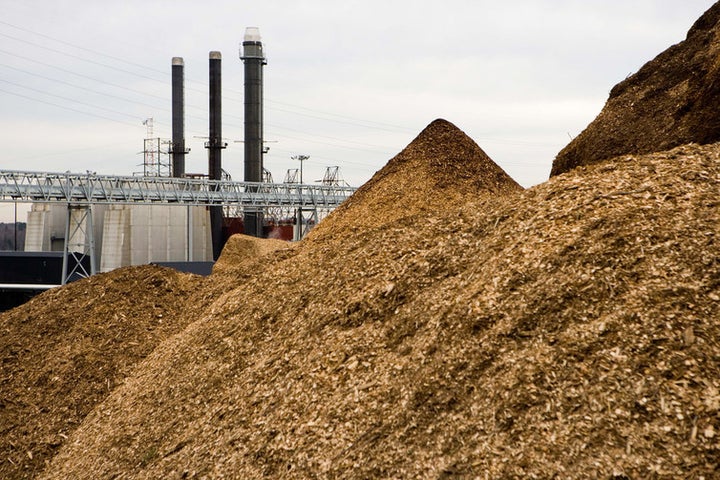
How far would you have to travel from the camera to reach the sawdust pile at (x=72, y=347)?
10.2 metres

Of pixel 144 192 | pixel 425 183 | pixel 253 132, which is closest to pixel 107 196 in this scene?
pixel 144 192

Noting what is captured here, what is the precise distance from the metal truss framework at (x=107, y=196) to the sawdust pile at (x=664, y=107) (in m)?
27.1

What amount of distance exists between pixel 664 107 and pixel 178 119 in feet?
181

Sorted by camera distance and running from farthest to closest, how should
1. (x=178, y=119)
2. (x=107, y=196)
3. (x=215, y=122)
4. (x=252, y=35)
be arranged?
1. (x=178, y=119)
2. (x=252, y=35)
3. (x=215, y=122)
4. (x=107, y=196)

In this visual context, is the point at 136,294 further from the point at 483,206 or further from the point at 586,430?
the point at 586,430

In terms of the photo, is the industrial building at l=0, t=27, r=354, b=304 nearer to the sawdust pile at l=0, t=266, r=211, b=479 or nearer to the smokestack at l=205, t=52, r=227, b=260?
the smokestack at l=205, t=52, r=227, b=260

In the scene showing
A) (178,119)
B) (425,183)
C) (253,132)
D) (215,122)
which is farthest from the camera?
(178,119)

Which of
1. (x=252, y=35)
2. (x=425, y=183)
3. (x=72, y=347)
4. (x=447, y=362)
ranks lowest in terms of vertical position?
(x=72, y=347)

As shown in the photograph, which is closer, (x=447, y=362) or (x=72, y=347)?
(x=447, y=362)

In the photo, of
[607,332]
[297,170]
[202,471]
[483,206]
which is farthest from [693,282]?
[297,170]

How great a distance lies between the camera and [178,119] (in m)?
62.5

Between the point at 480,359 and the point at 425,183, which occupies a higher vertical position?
the point at 425,183

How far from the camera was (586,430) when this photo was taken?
5.52 metres

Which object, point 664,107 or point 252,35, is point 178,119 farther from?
point 664,107
